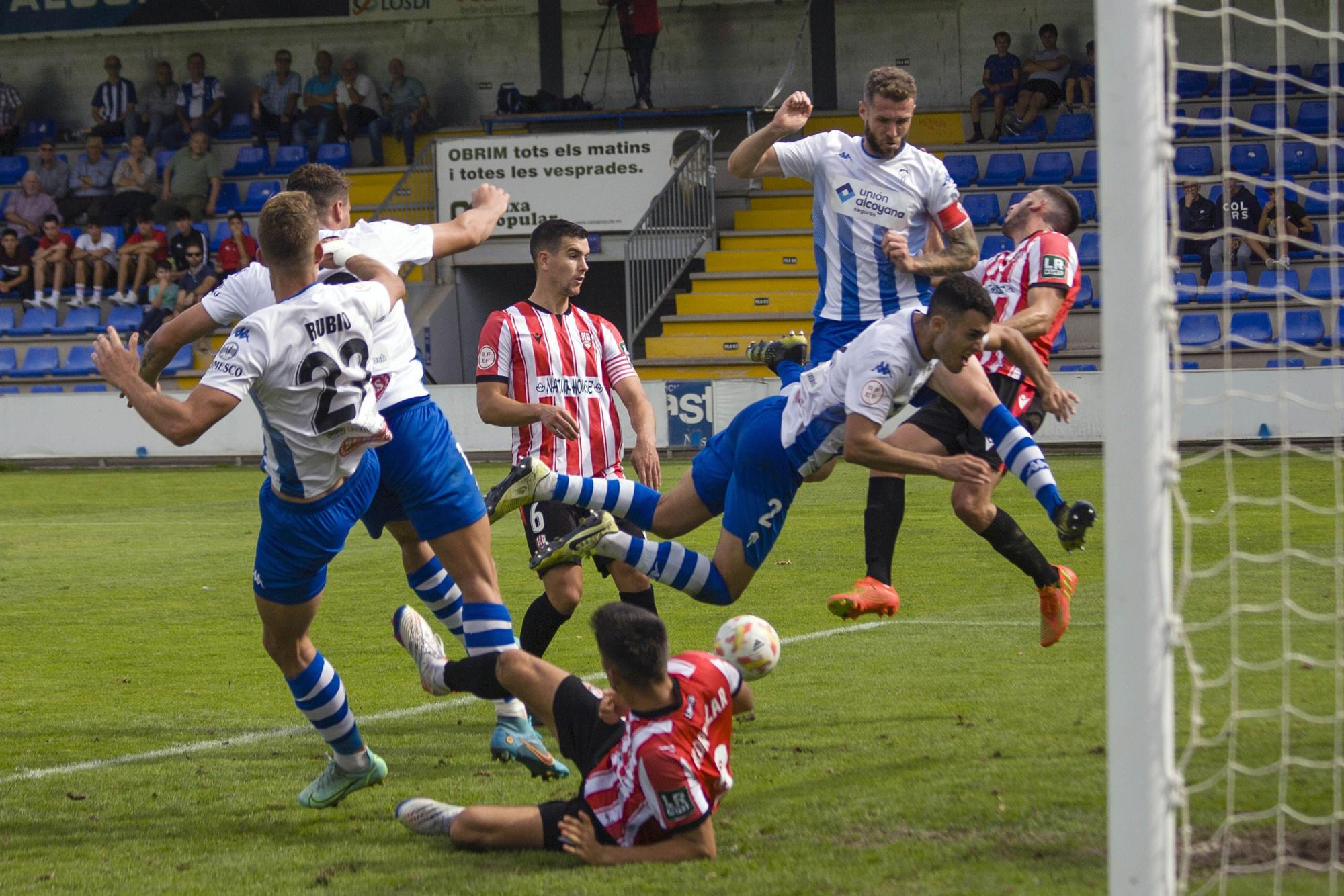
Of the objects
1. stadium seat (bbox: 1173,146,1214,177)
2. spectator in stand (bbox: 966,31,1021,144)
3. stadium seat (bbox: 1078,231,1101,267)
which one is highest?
spectator in stand (bbox: 966,31,1021,144)

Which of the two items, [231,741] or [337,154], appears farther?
[337,154]

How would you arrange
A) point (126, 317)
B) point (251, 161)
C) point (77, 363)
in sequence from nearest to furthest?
point (77, 363) → point (126, 317) → point (251, 161)

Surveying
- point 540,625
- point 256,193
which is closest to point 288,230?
point 540,625

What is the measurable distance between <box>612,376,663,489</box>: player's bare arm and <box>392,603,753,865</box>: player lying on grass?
224cm

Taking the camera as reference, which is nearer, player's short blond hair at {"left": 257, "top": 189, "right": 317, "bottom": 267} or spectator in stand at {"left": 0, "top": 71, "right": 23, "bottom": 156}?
player's short blond hair at {"left": 257, "top": 189, "right": 317, "bottom": 267}

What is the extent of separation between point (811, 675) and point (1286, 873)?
3.18 metres

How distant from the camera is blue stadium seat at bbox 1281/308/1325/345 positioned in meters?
18.4

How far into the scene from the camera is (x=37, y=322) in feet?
80.8

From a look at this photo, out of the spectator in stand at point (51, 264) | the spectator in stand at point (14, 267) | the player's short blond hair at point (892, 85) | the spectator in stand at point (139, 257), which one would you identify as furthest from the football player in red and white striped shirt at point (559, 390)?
the spectator in stand at point (14, 267)

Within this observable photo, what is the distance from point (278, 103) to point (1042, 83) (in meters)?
13.8

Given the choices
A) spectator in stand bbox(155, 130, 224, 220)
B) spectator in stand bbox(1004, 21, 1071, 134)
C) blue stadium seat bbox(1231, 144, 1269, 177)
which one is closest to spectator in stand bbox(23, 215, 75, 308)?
spectator in stand bbox(155, 130, 224, 220)

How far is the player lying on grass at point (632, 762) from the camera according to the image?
4207 millimetres

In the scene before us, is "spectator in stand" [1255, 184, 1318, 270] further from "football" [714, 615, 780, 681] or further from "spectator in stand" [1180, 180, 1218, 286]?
"football" [714, 615, 780, 681]

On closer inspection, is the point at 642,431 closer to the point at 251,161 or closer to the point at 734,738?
the point at 734,738
